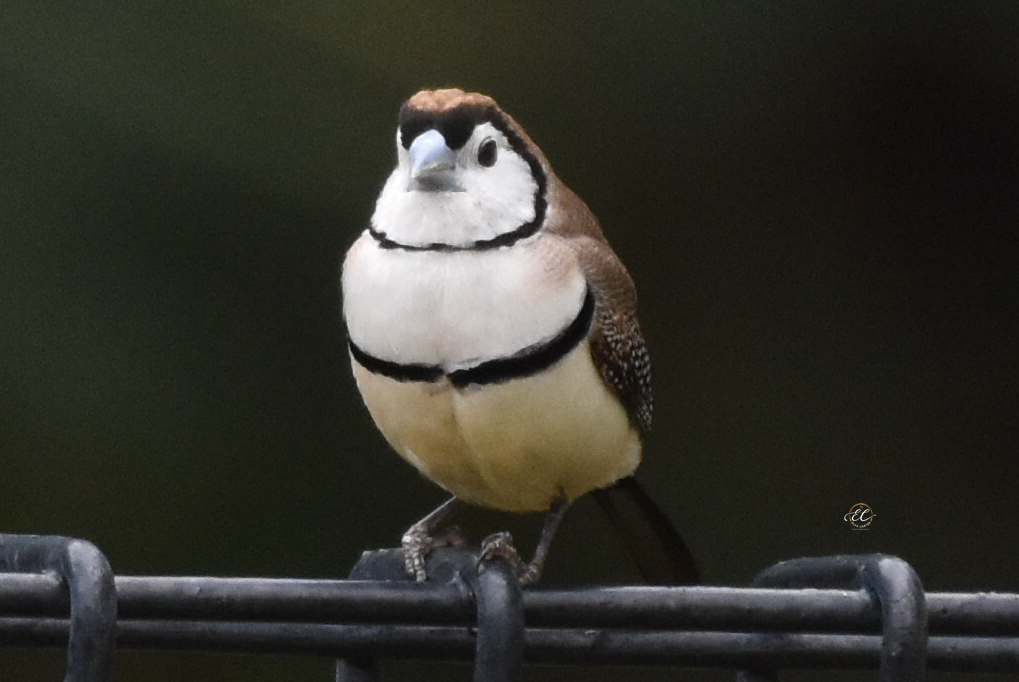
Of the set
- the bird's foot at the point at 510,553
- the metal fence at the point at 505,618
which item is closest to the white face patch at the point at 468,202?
the bird's foot at the point at 510,553

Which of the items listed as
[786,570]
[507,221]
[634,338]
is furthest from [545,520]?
[786,570]

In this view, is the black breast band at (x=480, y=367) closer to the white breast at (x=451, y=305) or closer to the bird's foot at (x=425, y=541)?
the white breast at (x=451, y=305)

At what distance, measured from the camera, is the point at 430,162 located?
3.31 ft

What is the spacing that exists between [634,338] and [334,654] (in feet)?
2.32

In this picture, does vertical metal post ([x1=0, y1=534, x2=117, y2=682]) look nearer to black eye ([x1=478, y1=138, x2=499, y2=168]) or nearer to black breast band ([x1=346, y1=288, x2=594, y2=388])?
black breast band ([x1=346, y1=288, x2=594, y2=388])

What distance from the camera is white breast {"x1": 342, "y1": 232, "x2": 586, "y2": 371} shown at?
0.96 m

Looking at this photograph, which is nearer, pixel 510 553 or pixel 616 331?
pixel 510 553

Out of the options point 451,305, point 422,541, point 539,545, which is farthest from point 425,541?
point 451,305

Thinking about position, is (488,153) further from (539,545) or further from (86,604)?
(86,604)

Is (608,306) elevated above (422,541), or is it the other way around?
(608,306)

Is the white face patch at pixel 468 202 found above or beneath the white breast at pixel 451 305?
above

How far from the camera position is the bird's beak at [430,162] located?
1011 mm

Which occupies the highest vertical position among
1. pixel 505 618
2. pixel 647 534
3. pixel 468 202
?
pixel 468 202

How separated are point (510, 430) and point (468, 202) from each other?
0.52 ft
